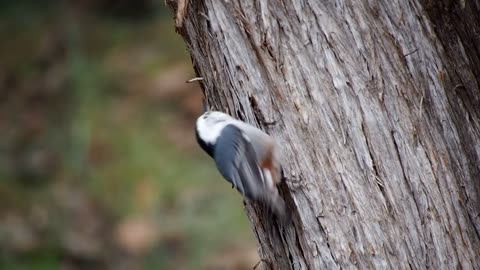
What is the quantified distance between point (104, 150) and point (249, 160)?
3.74 m

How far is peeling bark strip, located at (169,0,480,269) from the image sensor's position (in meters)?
2.63

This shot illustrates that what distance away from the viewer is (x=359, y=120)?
267cm

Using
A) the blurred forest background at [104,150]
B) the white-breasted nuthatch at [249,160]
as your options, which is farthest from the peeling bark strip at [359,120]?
the blurred forest background at [104,150]

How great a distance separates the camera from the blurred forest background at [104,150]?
18.7 ft

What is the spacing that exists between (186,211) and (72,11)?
216 centimetres

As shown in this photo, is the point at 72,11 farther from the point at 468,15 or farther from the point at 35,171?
the point at 468,15

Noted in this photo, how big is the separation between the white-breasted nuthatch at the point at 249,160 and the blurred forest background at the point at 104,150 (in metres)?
2.97

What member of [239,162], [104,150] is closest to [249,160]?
[239,162]

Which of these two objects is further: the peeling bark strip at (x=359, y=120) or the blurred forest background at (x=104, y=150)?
the blurred forest background at (x=104, y=150)

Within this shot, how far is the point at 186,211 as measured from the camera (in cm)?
586

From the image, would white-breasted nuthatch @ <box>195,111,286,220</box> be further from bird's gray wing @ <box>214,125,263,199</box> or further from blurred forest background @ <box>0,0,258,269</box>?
blurred forest background @ <box>0,0,258,269</box>

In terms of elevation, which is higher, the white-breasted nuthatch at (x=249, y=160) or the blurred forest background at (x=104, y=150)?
the blurred forest background at (x=104, y=150)

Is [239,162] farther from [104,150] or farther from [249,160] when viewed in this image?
[104,150]

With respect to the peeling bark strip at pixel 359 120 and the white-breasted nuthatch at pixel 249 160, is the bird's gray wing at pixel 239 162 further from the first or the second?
the peeling bark strip at pixel 359 120
